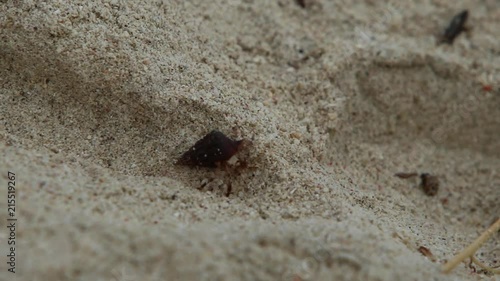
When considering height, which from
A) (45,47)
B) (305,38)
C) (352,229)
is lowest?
(352,229)

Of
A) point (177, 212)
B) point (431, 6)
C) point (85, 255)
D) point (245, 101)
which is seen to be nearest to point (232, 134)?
point (245, 101)

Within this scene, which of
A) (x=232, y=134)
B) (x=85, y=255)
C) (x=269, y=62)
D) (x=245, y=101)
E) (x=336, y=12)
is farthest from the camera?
(x=336, y=12)

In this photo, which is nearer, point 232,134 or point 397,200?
point 232,134

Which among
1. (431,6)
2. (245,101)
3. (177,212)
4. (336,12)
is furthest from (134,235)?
(431,6)

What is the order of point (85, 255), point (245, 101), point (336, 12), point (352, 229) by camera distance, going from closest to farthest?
point (85, 255)
point (352, 229)
point (245, 101)
point (336, 12)

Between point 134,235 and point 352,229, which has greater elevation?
point 352,229

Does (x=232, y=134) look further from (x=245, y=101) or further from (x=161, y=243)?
(x=161, y=243)

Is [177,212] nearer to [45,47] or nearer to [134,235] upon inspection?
[134,235]
